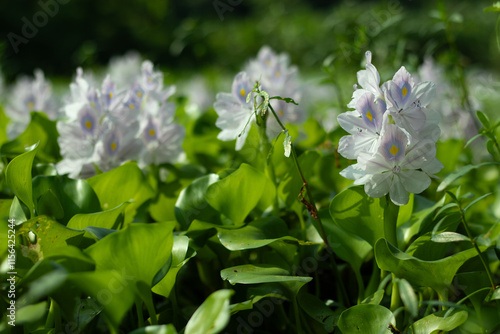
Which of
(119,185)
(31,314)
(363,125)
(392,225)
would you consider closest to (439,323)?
(392,225)

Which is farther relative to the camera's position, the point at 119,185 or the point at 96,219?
the point at 119,185

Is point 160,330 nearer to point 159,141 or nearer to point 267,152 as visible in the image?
point 267,152

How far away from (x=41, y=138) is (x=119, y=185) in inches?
28.6

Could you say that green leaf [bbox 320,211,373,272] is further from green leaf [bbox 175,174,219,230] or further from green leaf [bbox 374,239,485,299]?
green leaf [bbox 175,174,219,230]

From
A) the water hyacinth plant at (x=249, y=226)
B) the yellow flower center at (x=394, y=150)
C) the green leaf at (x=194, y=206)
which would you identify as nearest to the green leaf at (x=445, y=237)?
the water hyacinth plant at (x=249, y=226)

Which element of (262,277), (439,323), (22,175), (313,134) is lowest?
(313,134)

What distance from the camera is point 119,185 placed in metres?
1.37

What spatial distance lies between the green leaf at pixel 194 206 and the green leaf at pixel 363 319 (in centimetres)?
49

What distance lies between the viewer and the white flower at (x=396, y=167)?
0.99 metres

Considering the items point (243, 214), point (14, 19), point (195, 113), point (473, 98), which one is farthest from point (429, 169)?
point (14, 19)

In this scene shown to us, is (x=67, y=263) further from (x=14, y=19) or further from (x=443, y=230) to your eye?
(x=14, y=19)

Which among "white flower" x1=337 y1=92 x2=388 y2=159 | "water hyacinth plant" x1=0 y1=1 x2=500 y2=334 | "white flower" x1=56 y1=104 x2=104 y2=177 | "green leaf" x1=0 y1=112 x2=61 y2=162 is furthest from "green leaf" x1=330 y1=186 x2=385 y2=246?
"green leaf" x1=0 y1=112 x2=61 y2=162

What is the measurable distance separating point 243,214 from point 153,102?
0.71m

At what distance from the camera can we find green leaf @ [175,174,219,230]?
130 cm
